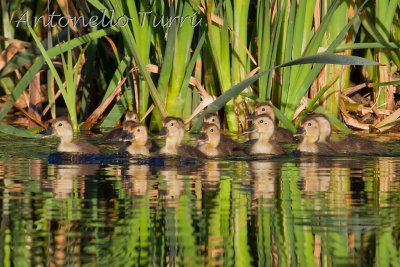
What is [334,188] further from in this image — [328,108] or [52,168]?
[328,108]

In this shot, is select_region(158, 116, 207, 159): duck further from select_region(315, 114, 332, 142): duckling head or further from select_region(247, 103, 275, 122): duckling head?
select_region(315, 114, 332, 142): duckling head

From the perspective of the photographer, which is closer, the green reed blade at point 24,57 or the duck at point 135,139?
the duck at point 135,139

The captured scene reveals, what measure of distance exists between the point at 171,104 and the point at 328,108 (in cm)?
198

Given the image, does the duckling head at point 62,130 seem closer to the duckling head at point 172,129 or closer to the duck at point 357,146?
the duckling head at point 172,129

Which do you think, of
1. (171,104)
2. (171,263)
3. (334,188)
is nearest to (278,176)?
(334,188)

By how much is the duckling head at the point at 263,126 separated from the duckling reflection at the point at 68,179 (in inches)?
91.1

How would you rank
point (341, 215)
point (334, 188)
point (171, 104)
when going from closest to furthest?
point (341, 215) → point (334, 188) → point (171, 104)

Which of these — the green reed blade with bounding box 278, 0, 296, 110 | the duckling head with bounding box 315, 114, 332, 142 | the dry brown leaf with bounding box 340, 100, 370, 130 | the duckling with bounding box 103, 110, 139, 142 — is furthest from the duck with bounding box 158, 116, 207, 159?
the dry brown leaf with bounding box 340, 100, 370, 130

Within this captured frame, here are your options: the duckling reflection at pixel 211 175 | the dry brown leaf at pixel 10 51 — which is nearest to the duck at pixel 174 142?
the duckling reflection at pixel 211 175

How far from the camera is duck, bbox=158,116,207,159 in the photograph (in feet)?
29.2

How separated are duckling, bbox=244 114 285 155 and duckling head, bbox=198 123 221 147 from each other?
0.40 meters

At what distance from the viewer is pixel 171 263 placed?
4.21m

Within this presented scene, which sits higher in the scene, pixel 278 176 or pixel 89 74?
pixel 89 74

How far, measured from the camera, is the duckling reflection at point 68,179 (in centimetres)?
620
